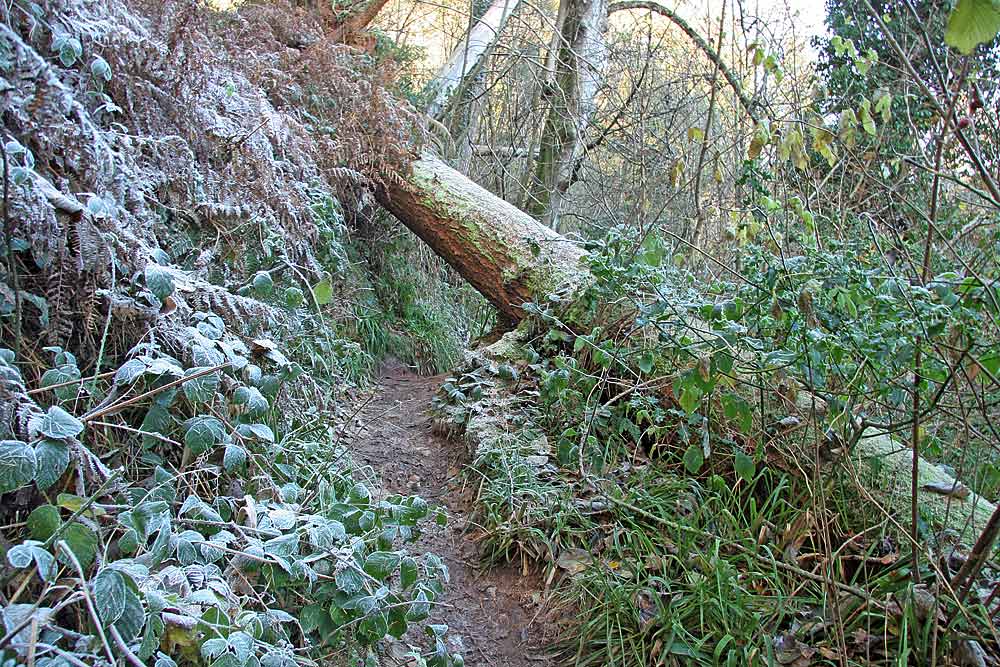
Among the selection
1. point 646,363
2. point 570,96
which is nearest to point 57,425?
point 646,363

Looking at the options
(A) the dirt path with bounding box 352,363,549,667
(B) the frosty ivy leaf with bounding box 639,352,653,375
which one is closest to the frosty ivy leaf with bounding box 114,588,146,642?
(A) the dirt path with bounding box 352,363,549,667

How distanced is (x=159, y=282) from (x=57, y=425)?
0.62m

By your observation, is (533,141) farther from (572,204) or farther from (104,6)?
(104,6)

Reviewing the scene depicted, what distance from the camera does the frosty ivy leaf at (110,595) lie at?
1505 millimetres

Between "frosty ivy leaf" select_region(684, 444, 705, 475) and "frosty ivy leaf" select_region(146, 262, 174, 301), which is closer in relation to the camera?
"frosty ivy leaf" select_region(146, 262, 174, 301)

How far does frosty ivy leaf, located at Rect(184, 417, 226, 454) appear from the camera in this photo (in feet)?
6.82

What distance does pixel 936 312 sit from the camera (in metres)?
2.48

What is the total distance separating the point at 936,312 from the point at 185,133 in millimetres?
3336

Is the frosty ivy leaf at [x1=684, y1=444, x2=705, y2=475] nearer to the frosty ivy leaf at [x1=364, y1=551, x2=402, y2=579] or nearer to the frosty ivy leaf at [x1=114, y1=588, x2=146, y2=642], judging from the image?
the frosty ivy leaf at [x1=364, y1=551, x2=402, y2=579]

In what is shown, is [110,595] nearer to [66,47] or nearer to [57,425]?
[57,425]

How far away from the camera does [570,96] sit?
24.8ft

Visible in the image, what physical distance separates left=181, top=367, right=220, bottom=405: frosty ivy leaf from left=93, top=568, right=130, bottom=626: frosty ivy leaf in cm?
68

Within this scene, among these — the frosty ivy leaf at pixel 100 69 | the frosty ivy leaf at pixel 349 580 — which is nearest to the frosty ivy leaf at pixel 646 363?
the frosty ivy leaf at pixel 349 580

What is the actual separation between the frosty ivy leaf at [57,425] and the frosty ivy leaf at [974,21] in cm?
213
